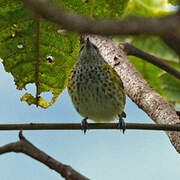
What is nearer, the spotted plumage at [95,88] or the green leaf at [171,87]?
the green leaf at [171,87]

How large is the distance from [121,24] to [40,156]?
908mm

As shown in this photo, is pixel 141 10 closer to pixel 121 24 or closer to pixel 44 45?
pixel 44 45

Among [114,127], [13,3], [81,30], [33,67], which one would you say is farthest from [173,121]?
[81,30]

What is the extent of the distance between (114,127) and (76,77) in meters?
1.38

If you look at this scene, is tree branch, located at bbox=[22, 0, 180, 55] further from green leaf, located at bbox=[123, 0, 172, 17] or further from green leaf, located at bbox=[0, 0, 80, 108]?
green leaf, located at bbox=[123, 0, 172, 17]

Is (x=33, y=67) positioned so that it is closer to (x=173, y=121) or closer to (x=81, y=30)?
(x=173, y=121)

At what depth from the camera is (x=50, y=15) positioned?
563 mm

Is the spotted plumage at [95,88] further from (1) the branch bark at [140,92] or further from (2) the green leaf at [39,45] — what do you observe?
(2) the green leaf at [39,45]

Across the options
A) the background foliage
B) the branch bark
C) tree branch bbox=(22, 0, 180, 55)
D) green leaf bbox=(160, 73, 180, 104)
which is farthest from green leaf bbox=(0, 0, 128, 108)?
tree branch bbox=(22, 0, 180, 55)

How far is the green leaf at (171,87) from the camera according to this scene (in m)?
2.89

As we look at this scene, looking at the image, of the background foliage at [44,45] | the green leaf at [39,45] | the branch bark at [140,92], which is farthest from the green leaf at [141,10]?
the branch bark at [140,92]

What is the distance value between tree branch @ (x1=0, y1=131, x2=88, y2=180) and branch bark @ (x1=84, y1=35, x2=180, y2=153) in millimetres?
1347

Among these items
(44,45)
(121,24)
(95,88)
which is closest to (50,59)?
(44,45)

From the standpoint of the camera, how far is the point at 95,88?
353 cm
